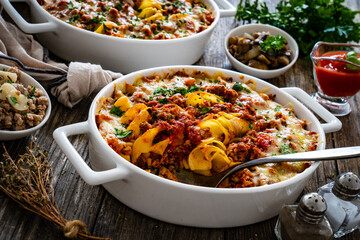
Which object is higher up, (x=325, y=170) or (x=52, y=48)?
(x=52, y=48)

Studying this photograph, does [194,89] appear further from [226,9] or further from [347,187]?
[226,9]

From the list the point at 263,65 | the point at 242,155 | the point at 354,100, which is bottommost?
the point at 354,100

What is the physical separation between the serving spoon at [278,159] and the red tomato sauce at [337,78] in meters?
1.40

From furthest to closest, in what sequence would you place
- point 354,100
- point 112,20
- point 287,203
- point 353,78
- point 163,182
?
point 354,100 → point 112,20 → point 353,78 → point 287,203 → point 163,182

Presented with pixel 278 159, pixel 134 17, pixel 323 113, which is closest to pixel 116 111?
pixel 278 159

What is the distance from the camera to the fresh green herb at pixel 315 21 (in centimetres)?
496

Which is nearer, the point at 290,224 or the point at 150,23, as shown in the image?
the point at 290,224

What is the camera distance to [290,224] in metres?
2.79

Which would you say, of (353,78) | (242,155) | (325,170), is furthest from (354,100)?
(242,155)

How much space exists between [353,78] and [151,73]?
6.09 ft

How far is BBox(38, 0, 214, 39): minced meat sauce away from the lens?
429cm

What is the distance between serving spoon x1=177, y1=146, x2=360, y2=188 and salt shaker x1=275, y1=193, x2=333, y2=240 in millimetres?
273

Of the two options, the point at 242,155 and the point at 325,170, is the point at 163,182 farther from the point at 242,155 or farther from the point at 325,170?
the point at 325,170

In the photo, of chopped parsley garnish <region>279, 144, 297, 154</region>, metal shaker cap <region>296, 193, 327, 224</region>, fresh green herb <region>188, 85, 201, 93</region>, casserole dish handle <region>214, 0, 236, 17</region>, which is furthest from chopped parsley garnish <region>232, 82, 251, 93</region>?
casserole dish handle <region>214, 0, 236, 17</region>
